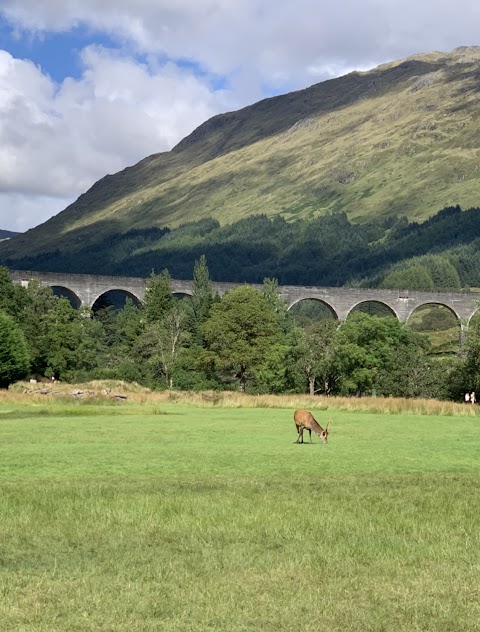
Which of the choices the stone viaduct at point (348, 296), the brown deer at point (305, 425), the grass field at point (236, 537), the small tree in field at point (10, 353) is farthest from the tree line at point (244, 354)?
A: the grass field at point (236, 537)

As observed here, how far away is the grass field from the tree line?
39.5 metres

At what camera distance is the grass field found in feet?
24.6

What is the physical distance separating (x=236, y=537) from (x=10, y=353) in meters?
56.3

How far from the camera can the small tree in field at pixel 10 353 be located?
6353cm

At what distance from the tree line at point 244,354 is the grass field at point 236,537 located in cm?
3948

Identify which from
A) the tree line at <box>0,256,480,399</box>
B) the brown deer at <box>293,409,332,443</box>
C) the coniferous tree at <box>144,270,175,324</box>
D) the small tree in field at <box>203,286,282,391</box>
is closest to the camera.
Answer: the brown deer at <box>293,409,332,443</box>

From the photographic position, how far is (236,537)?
10.7 m

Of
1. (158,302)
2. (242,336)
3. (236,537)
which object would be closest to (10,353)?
(242,336)

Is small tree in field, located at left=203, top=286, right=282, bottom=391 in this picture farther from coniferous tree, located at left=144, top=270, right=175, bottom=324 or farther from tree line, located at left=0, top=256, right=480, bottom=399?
coniferous tree, located at left=144, top=270, right=175, bottom=324

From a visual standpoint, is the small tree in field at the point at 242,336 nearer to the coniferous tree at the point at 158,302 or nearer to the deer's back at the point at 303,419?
the coniferous tree at the point at 158,302

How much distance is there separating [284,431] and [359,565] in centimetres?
1806

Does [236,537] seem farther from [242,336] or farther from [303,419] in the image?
[242,336]

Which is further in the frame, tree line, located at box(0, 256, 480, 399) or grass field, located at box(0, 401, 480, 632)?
tree line, located at box(0, 256, 480, 399)

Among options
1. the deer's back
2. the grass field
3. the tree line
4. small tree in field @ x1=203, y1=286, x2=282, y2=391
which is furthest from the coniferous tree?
the grass field
